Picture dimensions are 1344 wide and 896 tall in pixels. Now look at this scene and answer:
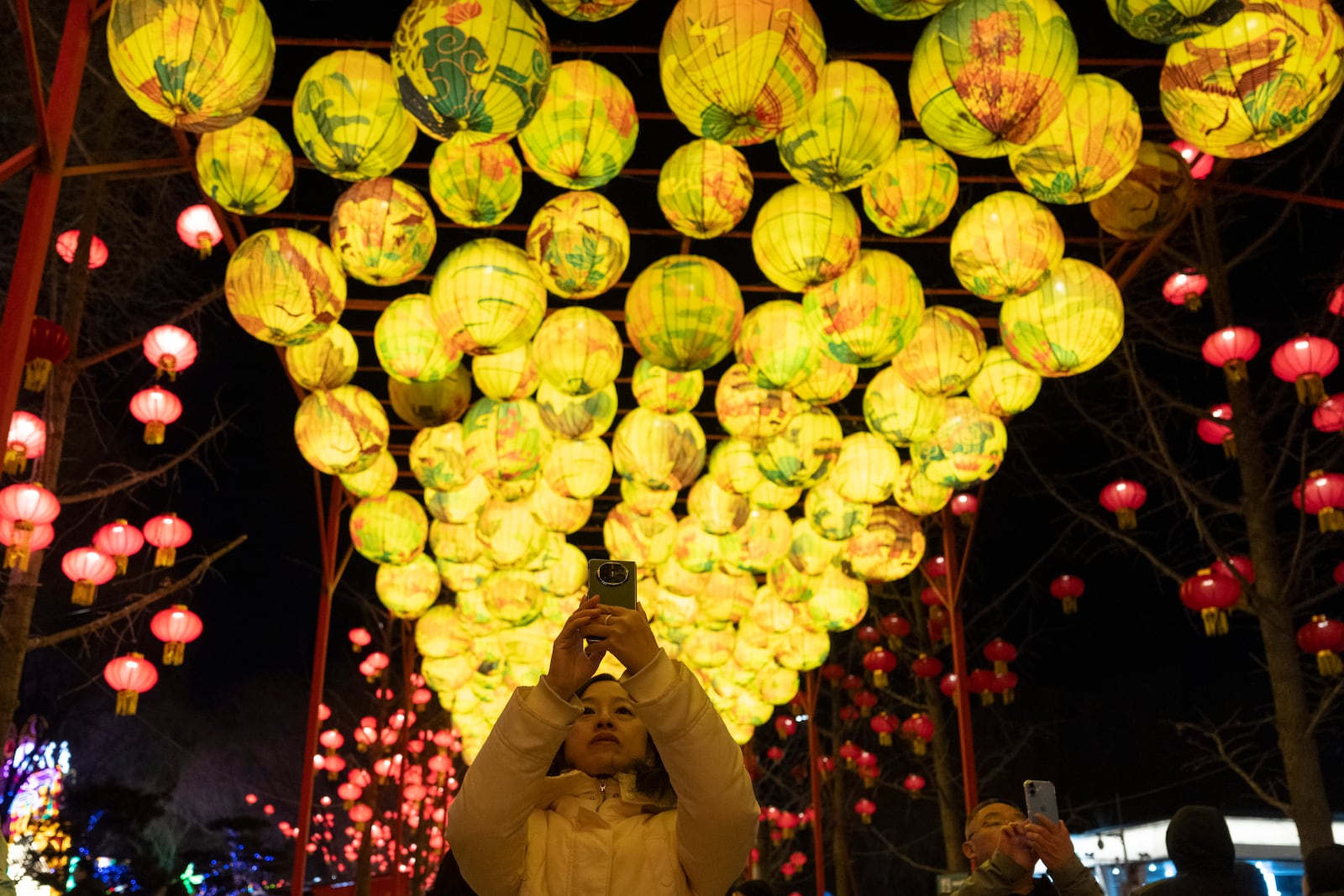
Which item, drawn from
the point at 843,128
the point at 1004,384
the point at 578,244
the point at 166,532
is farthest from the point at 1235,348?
the point at 166,532

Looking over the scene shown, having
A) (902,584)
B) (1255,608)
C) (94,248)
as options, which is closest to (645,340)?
(94,248)

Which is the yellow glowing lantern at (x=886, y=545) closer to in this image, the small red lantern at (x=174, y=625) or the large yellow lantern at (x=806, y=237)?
the large yellow lantern at (x=806, y=237)

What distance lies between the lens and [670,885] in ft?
6.36

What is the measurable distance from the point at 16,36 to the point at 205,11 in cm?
614

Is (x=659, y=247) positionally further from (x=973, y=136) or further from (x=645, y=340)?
(x=973, y=136)

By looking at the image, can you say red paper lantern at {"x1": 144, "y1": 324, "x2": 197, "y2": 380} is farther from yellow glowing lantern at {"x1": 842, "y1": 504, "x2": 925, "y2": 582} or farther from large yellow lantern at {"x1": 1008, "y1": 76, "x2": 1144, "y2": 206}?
large yellow lantern at {"x1": 1008, "y1": 76, "x2": 1144, "y2": 206}

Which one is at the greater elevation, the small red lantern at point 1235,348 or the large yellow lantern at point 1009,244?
the small red lantern at point 1235,348

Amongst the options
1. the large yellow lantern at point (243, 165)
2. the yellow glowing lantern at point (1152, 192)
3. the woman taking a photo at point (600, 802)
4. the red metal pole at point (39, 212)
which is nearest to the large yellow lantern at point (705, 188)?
the large yellow lantern at point (243, 165)

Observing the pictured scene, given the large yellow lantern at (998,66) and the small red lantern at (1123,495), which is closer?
the large yellow lantern at (998,66)

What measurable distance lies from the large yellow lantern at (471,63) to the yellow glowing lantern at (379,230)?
4.45 feet

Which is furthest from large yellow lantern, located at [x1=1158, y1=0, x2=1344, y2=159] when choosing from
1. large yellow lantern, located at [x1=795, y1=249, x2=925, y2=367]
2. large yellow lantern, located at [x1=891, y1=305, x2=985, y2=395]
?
large yellow lantern, located at [x1=891, y1=305, x2=985, y2=395]

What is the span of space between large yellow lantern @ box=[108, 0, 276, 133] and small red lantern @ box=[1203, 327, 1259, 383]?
6.49 meters

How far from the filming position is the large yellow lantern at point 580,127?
194 inches

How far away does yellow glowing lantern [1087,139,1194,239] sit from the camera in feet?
19.2
